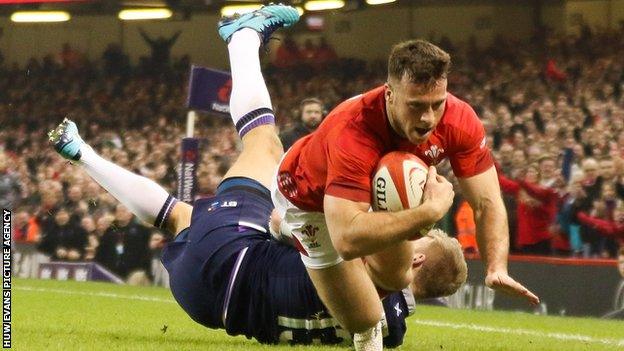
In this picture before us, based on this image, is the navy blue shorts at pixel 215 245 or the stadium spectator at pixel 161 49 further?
the stadium spectator at pixel 161 49

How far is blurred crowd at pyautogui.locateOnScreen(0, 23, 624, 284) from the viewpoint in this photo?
44.8 ft

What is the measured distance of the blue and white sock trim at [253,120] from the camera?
8.50 meters

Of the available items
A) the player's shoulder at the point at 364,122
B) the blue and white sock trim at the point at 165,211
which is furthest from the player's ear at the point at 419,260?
the blue and white sock trim at the point at 165,211

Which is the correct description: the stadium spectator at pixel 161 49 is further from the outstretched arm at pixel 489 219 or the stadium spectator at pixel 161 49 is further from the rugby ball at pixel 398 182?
the rugby ball at pixel 398 182

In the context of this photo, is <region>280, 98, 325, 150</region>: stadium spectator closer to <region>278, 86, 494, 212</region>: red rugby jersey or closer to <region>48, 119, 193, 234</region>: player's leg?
<region>48, 119, 193, 234</region>: player's leg

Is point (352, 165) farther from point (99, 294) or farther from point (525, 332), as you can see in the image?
point (99, 294)

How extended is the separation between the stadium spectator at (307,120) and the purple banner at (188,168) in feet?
6.17

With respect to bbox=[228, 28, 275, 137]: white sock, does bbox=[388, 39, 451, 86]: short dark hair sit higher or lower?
higher

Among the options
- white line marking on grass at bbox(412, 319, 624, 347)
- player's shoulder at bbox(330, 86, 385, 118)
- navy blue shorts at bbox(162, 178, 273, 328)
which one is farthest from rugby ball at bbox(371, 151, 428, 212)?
white line marking on grass at bbox(412, 319, 624, 347)

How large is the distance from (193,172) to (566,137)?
4850 millimetres

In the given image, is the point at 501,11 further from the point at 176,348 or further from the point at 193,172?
the point at 176,348

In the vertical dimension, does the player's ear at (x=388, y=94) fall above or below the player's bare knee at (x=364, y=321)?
above

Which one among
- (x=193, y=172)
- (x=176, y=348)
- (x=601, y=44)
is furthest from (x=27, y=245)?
(x=176, y=348)

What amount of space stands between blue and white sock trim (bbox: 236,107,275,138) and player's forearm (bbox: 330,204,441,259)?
2.57 meters
